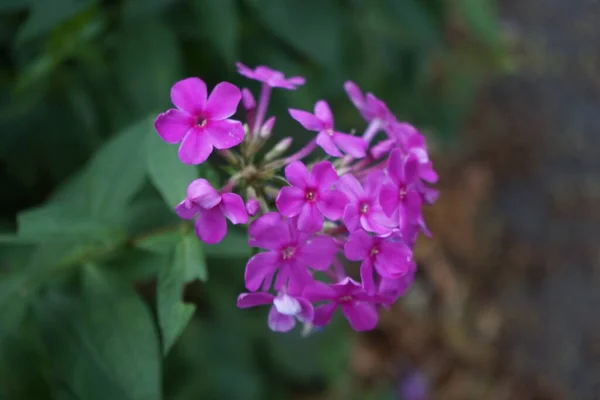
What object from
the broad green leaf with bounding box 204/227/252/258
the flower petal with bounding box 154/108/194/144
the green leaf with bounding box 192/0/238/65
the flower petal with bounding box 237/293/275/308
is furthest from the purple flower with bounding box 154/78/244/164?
the green leaf with bounding box 192/0/238/65

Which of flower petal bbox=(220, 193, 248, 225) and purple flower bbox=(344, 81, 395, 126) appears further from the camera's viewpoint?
purple flower bbox=(344, 81, 395, 126)

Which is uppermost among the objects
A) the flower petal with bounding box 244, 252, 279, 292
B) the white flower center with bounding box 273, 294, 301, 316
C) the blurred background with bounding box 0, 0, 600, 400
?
the flower petal with bounding box 244, 252, 279, 292

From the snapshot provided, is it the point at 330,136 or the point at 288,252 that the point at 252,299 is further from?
the point at 330,136

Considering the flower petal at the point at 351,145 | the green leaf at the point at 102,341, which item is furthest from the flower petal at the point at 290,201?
the green leaf at the point at 102,341

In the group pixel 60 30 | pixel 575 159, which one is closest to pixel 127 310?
pixel 60 30

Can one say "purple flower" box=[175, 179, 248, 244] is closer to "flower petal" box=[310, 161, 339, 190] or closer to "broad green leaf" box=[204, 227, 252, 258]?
"flower petal" box=[310, 161, 339, 190]

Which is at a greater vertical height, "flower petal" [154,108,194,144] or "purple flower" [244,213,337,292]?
"flower petal" [154,108,194,144]

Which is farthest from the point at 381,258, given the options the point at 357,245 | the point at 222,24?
the point at 222,24

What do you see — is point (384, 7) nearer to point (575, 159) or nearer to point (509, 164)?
point (509, 164)
